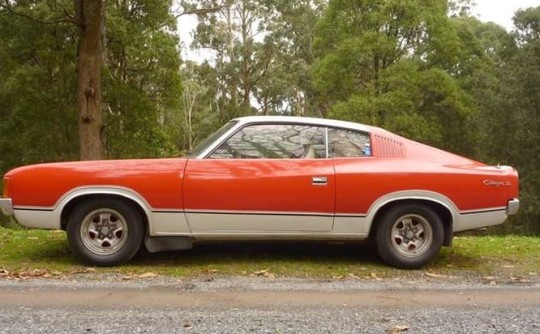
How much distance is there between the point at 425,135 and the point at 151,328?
87.2ft

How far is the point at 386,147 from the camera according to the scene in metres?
6.41

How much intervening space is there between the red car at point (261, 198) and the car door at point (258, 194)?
0.01 m

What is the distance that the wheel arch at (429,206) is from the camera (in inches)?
242

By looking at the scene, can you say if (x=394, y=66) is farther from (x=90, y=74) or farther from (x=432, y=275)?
(x=432, y=275)

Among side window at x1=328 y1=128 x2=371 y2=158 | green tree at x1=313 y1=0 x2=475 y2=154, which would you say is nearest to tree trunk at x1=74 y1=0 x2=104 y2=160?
side window at x1=328 y1=128 x2=371 y2=158

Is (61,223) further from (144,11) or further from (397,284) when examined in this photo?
(144,11)

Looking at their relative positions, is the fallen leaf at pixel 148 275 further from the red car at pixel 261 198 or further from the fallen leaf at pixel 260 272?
the fallen leaf at pixel 260 272

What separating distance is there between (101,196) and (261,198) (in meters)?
1.66

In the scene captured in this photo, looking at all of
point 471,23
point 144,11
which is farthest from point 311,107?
point 144,11

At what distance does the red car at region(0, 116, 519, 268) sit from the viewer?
6.06 metres

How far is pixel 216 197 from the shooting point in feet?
19.9

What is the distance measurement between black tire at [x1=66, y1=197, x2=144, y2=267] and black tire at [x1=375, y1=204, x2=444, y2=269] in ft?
8.43

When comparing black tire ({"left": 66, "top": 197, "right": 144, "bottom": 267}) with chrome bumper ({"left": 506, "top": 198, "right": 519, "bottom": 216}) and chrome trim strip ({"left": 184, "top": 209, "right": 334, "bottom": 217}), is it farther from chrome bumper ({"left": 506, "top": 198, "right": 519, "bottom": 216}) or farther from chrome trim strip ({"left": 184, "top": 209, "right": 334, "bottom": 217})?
chrome bumper ({"left": 506, "top": 198, "right": 519, "bottom": 216})

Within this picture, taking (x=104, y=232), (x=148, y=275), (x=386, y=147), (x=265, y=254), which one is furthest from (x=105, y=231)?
(x=386, y=147)
